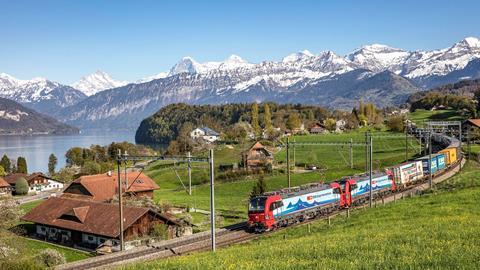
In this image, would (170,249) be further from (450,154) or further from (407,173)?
(450,154)

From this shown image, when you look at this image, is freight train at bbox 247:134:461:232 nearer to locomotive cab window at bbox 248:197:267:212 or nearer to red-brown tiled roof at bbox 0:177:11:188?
locomotive cab window at bbox 248:197:267:212

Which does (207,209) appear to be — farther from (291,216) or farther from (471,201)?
(471,201)

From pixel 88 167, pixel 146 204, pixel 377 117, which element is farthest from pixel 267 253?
pixel 377 117

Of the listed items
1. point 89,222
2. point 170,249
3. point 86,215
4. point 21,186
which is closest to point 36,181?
point 21,186

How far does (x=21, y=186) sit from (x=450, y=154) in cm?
8332

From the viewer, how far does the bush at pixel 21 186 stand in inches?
4026

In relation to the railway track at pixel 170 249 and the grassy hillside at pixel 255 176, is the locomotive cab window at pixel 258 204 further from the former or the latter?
the grassy hillside at pixel 255 176

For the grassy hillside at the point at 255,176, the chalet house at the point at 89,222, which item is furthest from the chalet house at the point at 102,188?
the chalet house at the point at 89,222

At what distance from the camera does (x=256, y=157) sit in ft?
338

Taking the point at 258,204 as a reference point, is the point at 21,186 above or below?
below

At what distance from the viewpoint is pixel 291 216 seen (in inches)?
1709

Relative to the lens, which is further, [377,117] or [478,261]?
[377,117]

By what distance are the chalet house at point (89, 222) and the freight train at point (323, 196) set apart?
1047cm

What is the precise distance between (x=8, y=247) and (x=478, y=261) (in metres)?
31.0
